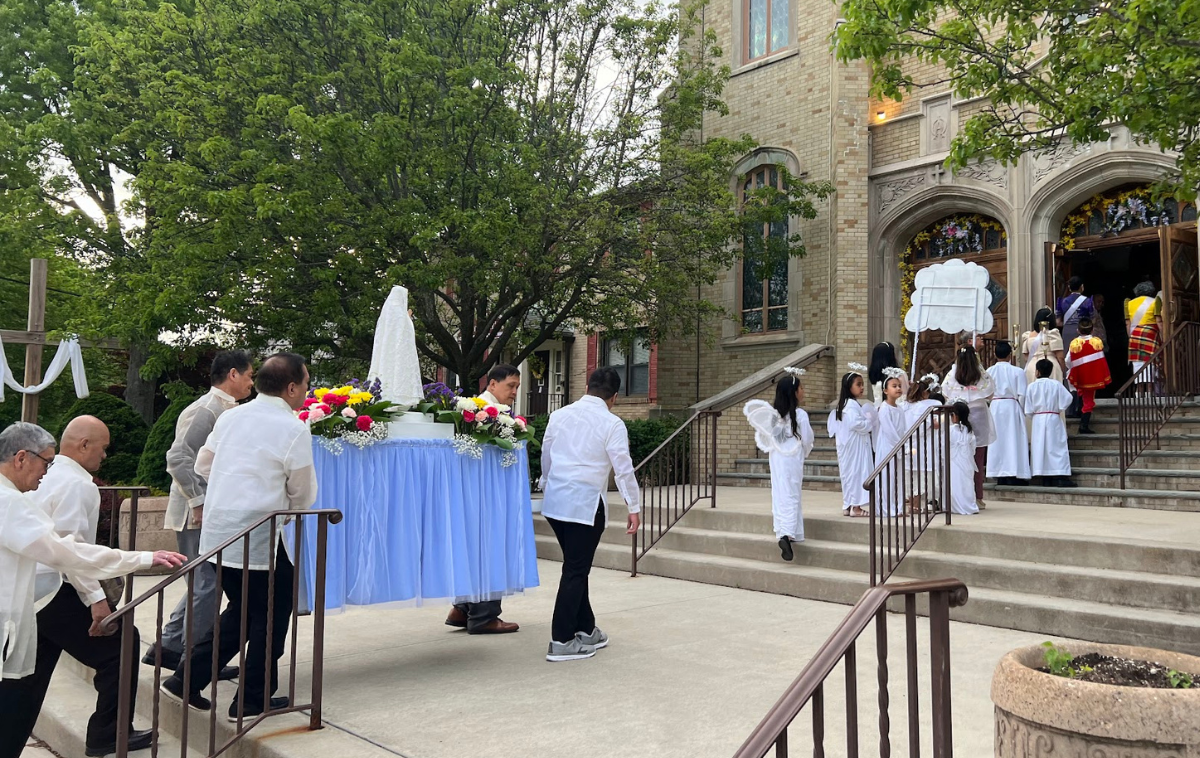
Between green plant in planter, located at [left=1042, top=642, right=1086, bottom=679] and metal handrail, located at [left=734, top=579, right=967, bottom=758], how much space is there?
30cm

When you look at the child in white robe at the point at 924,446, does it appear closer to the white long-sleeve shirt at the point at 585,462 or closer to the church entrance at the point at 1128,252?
the white long-sleeve shirt at the point at 585,462

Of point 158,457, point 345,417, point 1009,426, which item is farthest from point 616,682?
point 158,457

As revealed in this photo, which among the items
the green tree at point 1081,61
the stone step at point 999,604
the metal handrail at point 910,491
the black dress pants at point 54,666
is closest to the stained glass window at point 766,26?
the green tree at point 1081,61

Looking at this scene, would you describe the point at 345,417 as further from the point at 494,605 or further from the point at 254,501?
the point at 494,605

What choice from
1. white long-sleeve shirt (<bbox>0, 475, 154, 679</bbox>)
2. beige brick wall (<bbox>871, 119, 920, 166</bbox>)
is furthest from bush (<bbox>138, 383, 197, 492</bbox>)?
beige brick wall (<bbox>871, 119, 920, 166</bbox>)

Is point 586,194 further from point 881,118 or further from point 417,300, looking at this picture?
point 881,118

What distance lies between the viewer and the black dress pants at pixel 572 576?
6.06 metres

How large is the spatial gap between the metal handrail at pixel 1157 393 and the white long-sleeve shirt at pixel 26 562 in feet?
32.8

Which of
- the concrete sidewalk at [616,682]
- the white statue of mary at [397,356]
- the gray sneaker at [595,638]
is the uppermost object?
the white statue of mary at [397,356]

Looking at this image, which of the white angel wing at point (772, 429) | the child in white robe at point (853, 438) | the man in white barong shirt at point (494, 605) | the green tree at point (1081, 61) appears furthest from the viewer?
the child in white robe at point (853, 438)

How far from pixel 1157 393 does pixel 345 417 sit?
34.4 ft

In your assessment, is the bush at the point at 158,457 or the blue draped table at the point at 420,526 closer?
the blue draped table at the point at 420,526

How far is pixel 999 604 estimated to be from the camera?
6.89 metres

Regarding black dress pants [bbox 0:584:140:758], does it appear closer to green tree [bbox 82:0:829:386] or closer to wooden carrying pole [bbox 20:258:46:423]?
green tree [bbox 82:0:829:386]
